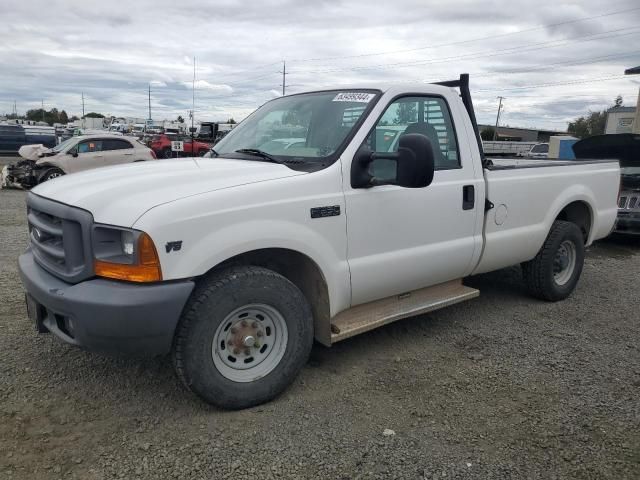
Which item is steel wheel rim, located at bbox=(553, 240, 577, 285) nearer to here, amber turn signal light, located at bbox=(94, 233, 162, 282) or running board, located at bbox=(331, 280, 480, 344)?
running board, located at bbox=(331, 280, 480, 344)

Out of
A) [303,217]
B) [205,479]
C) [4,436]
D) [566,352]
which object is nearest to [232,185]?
[303,217]

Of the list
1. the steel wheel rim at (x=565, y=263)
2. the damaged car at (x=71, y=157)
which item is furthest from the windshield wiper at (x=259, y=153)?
the damaged car at (x=71, y=157)

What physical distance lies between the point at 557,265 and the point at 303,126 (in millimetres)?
3143

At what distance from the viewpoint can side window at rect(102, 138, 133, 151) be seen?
14995 mm

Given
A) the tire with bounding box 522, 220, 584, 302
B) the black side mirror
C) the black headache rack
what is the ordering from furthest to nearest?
1. the tire with bounding box 522, 220, 584, 302
2. the black headache rack
3. the black side mirror

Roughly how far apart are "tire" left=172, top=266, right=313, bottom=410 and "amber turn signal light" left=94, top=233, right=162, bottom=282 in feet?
0.96

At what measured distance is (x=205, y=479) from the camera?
8.48ft

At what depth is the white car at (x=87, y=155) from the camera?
1413cm

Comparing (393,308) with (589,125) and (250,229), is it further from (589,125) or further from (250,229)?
(589,125)

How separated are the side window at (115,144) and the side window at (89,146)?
0.13m

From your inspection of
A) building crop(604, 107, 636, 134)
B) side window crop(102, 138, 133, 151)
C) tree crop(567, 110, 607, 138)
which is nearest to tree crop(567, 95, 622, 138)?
tree crop(567, 110, 607, 138)

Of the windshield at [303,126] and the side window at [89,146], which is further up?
the windshield at [303,126]

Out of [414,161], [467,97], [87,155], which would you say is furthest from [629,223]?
[87,155]

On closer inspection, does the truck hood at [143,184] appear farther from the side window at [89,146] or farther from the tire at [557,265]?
the side window at [89,146]
